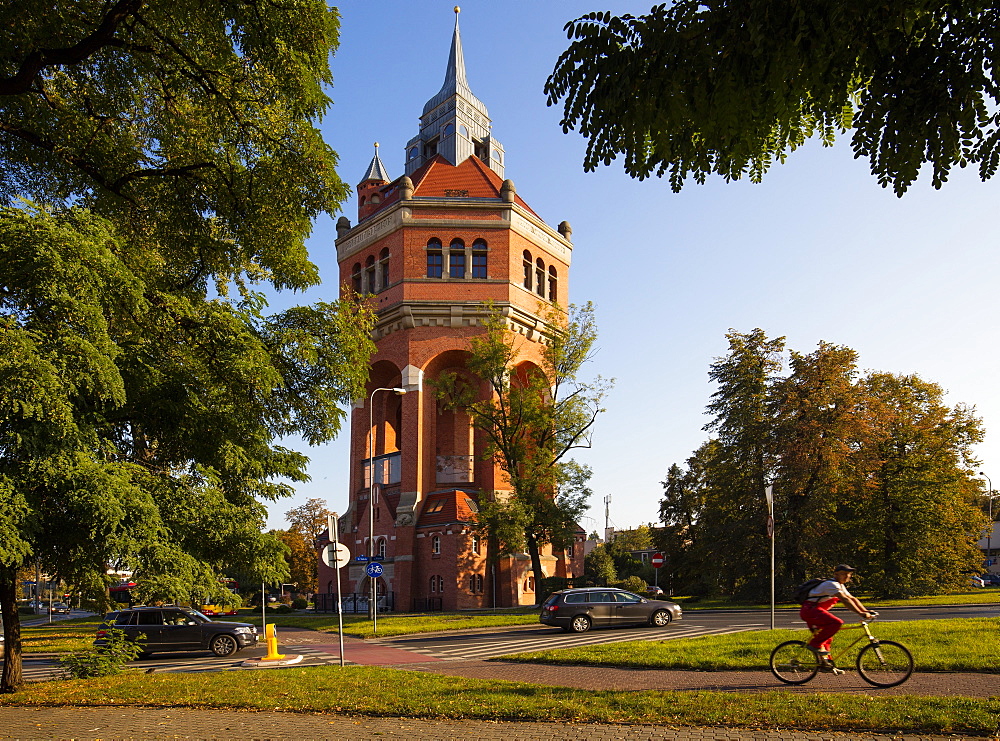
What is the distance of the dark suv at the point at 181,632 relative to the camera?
19344 mm

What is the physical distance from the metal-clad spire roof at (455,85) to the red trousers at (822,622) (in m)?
47.8

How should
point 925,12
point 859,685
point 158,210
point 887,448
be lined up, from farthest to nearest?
point 887,448
point 158,210
point 859,685
point 925,12

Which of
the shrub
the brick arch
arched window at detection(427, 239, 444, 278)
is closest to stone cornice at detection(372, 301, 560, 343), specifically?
arched window at detection(427, 239, 444, 278)

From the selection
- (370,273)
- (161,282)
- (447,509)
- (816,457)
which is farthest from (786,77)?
(370,273)

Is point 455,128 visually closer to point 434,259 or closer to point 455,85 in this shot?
point 455,85

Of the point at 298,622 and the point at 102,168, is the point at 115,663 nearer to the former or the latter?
the point at 102,168

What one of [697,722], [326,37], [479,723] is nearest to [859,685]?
[697,722]

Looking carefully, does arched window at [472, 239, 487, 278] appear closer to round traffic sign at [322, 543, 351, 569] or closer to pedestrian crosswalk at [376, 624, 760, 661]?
pedestrian crosswalk at [376, 624, 760, 661]

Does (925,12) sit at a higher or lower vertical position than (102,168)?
lower

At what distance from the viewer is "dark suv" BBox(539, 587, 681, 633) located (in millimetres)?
22328

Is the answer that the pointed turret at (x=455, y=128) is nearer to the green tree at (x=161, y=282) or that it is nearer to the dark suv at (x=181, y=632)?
the dark suv at (x=181, y=632)

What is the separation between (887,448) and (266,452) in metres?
36.7

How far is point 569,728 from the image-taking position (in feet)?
24.0

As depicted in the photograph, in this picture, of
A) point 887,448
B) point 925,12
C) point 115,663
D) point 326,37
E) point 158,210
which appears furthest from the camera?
point 887,448
